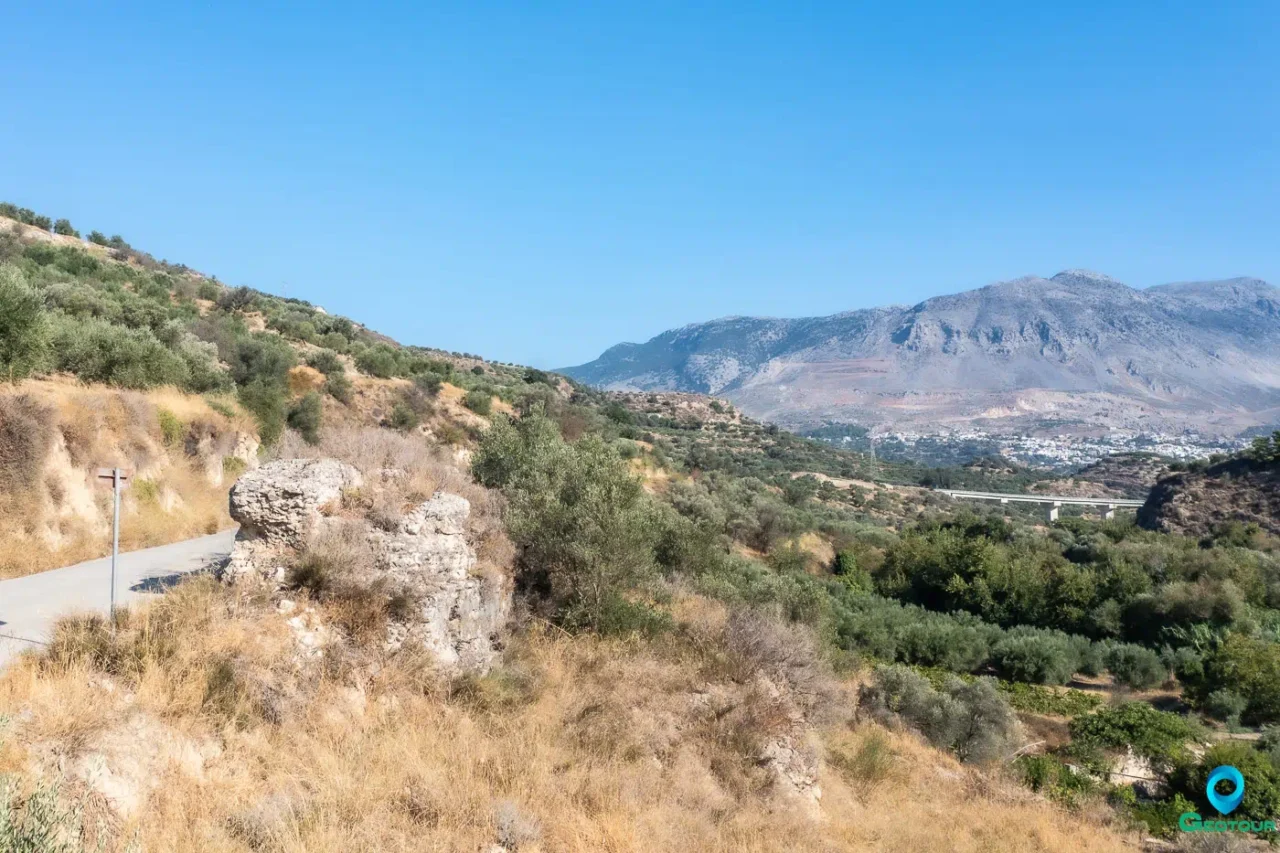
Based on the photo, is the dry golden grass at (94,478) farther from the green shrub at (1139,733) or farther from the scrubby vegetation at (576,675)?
the green shrub at (1139,733)

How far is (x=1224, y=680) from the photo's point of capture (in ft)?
67.9

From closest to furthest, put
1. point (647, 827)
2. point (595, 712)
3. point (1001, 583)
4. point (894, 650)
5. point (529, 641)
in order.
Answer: point (647, 827) < point (595, 712) < point (529, 641) < point (894, 650) < point (1001, 583)

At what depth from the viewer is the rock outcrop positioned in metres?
8.49

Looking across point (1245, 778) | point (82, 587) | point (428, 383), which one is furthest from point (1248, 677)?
point (428, 383)

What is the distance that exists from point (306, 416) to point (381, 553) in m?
18.0

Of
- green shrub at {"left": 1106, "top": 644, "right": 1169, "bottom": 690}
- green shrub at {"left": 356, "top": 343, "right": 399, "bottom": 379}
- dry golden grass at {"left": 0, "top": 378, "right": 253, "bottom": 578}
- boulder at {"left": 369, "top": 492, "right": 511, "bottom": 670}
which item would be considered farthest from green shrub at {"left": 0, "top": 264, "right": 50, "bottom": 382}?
green shrub at {"left": 1106, "top": 644, "right": 1169, "bottom": 690}

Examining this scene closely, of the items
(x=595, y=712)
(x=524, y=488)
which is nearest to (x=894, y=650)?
(x=524, y=488)

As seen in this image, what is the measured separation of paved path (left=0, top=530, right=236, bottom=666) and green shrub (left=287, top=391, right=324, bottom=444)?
11.4 m

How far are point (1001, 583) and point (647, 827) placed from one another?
3123 cm

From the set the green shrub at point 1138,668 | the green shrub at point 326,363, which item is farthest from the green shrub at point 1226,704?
the green shrub at point 326,363

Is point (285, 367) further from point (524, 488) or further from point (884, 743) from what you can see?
point (884, 743)

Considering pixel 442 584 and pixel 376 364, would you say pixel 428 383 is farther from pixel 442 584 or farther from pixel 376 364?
pixel 442 584

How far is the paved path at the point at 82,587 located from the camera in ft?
25.7

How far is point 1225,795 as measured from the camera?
41.4ft
